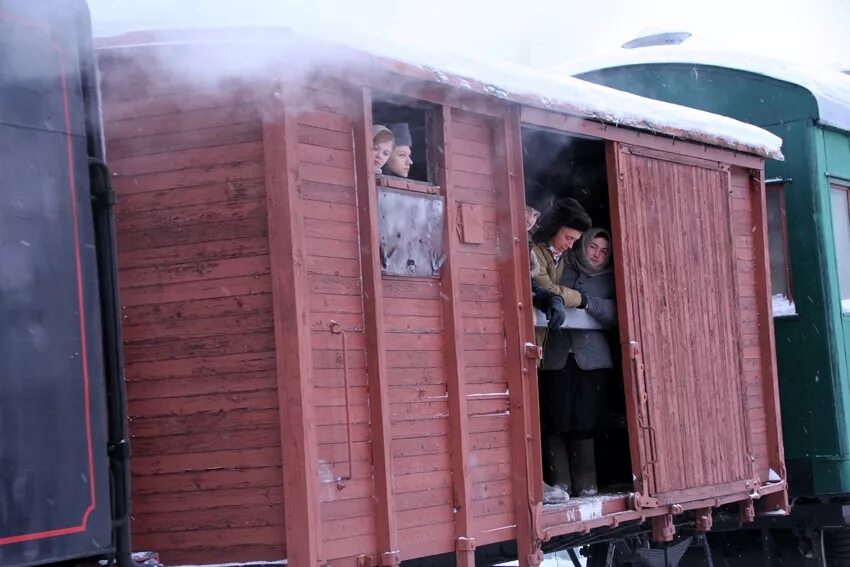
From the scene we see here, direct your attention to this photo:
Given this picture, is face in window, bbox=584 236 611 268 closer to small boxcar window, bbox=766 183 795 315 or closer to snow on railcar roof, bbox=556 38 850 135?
small boxcar window, bbox=766 183 795 315

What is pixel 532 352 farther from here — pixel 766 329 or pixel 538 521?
pixel 766 329

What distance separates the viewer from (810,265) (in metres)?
8.20

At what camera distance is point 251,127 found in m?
4.75

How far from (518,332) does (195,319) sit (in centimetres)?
161

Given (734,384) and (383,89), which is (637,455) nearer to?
(734,384)

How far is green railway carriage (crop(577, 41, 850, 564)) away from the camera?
318 inches

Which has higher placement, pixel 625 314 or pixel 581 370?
pixel 625 314

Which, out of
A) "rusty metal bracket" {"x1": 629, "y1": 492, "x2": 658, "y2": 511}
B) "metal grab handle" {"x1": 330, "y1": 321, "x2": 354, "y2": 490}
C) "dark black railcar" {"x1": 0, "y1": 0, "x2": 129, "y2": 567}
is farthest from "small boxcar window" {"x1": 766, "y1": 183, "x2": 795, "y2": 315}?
"dark black railcar" {"x1": 0, "y1": 0, "x2": 129, "y2": 567}

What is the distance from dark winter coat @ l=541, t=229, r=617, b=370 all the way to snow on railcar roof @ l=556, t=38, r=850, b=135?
2.43 meters

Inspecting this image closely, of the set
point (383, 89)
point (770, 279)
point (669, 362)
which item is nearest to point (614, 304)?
point (669, 362)

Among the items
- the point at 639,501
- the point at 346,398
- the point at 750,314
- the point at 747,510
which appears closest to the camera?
the point at 346,398

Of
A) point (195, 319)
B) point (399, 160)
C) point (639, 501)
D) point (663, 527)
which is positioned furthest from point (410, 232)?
point (663, 527)

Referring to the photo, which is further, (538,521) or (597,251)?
(597,251)

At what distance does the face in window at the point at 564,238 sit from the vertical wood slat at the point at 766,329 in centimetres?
173
